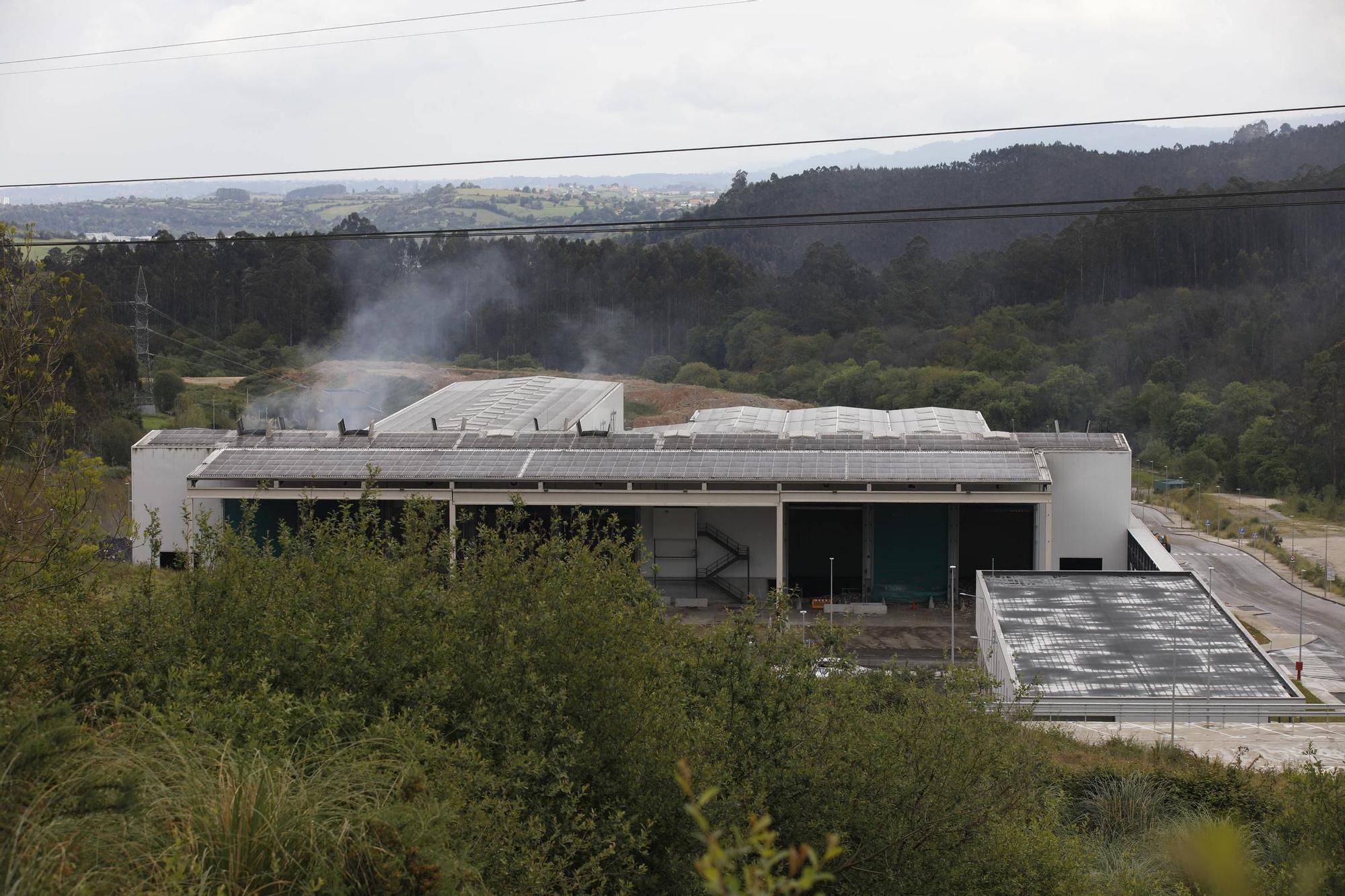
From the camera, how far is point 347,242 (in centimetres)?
7494

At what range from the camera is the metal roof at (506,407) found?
112ft

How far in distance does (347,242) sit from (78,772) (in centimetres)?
7337

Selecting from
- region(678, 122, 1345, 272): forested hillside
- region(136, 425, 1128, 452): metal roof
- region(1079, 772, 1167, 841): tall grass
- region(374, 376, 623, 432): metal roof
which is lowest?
region(1079, 772, 1167, 841): tall grass

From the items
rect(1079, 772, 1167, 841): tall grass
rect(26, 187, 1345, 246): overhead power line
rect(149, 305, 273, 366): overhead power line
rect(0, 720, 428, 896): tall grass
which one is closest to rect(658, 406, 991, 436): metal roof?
rect(26, 187, 1345, 246): overhead power line

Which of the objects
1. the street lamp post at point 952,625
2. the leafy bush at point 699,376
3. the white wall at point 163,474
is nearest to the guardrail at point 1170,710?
the street lamp post at point 952,625

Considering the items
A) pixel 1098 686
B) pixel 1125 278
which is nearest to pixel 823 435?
pixel 1098 686

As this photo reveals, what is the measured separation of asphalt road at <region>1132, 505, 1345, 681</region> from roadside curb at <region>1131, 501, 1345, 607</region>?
0.44 ft

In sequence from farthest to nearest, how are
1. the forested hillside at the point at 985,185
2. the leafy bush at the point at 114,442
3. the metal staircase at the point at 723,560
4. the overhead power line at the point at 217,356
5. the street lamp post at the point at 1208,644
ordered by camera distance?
the forested hillside at the point at 985,185
the overhead power line at the point at 217,356
the leafy bush at the point at 114,442
the metal staircase at the point at 723,560
the street lamp post at the point at 1208,644

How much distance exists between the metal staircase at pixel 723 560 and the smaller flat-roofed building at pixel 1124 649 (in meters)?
6.13

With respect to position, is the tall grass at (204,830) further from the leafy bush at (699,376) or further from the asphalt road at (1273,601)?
the leafy bush at (699,376)

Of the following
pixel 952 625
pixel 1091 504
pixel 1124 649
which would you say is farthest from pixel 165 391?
pixel 1124 649

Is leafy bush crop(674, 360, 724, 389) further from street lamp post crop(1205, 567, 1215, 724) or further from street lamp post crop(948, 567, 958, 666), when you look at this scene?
street lamp post crop(1205, 567, 1215, 724)

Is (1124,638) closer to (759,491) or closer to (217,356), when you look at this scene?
(759,491)

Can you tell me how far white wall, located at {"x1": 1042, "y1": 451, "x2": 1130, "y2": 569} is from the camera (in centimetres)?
2722
